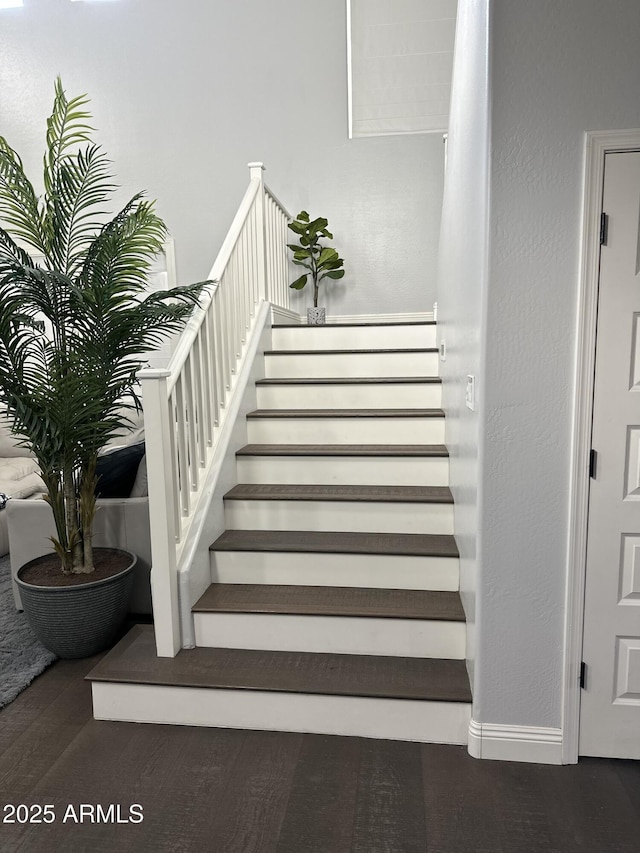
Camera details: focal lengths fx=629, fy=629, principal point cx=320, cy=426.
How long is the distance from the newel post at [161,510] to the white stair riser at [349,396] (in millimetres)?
1351

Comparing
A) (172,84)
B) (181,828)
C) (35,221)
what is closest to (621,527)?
(181,828)

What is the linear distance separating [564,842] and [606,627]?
2.04 feet

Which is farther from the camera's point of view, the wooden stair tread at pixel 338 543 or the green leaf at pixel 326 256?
the green leaf at pixel 326 256

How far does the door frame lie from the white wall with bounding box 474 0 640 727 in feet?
0.07

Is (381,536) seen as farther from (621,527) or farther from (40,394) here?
(40,394)

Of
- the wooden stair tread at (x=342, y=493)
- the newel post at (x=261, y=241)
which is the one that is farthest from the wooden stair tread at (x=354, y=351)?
the wooden stair tread at (x=342, y=493)

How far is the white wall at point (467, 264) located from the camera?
1967 mm

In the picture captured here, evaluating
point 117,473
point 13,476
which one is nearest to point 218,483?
point 117,473

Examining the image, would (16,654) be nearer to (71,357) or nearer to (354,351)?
(71,357)

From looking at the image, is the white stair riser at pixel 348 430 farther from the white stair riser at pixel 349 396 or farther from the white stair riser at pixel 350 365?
the white stair riser at pixel 350 365

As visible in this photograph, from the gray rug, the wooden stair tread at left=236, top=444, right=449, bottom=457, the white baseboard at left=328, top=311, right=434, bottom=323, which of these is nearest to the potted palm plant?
the gray rug

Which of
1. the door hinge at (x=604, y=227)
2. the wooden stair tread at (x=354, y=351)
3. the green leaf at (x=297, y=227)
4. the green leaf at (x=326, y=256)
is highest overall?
the green leaf at (x=297, y=227)

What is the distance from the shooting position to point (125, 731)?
224cm

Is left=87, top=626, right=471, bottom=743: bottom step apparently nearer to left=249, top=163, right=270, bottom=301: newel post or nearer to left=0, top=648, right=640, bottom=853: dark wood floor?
left=0, top=648, right=640, bottom=853: dark wood floor
